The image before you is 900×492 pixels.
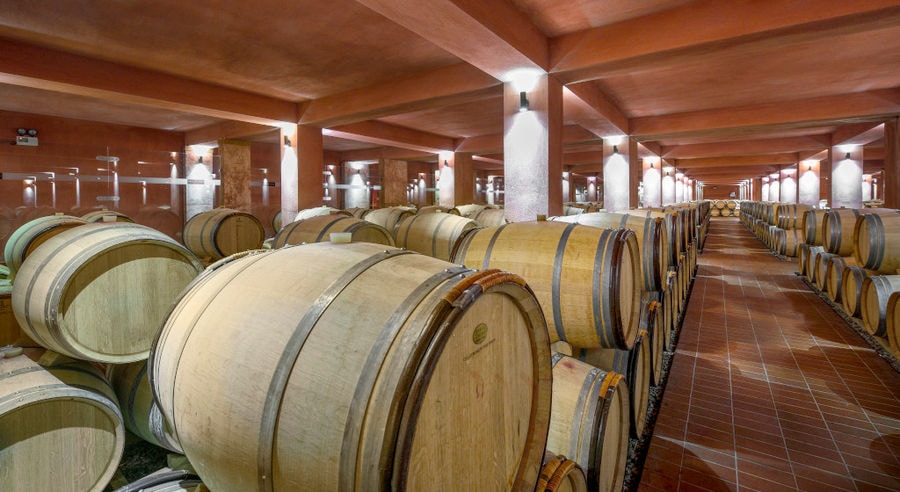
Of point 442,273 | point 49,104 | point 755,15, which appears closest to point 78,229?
point 442,273

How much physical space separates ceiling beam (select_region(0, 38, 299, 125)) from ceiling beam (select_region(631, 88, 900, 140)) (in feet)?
32.5

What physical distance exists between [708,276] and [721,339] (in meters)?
4.57

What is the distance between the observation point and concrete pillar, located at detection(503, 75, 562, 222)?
22.2ft

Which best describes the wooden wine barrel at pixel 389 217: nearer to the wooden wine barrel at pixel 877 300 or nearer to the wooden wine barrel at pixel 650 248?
the wooden wine barrel at pixel 650 248

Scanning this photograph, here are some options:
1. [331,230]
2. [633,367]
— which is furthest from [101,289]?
[633,367]

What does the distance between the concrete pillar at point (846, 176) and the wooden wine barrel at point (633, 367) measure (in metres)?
14.1

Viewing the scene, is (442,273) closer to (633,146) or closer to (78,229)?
(78,229)

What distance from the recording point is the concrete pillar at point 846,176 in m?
12.9

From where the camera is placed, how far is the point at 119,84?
7629 millimetres

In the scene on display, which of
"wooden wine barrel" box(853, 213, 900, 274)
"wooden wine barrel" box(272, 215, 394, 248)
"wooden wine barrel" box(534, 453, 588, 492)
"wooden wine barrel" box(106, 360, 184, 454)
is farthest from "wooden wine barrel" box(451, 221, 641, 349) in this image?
"wooden wine barrel" box(853, 213, 900, 274)

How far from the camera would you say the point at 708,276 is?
30.4ft

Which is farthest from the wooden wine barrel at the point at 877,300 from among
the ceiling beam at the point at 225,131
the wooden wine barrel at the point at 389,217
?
the ceiling beam at the point at 225,131

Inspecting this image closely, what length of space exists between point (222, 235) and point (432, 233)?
311cm

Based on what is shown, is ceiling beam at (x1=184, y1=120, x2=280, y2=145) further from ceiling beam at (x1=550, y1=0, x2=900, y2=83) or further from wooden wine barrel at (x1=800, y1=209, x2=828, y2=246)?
wooden wine barrel at (x1=800, y1=209, x2=828, y2=246)
